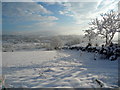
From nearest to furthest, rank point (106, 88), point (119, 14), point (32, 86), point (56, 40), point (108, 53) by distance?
point (106, 88)
point (32, 86)
point (108, 53)
point (119, 14)
point (56, 40)

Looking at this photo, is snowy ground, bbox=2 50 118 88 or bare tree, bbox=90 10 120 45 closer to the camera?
snowy ground, bbox=2 50 118 88

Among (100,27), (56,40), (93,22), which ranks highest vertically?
(93,22)

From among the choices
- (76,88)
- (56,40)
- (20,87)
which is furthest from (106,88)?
(56,40)

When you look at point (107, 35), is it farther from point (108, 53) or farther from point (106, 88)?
point (106, 88)

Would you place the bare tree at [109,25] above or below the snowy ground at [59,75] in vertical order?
above

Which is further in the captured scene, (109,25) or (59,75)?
(109,25)

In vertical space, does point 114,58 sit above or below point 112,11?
below

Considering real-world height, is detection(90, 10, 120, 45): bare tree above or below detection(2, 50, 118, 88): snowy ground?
above

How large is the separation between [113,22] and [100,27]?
1.85 metres

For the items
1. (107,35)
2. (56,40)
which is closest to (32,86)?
(107,35)

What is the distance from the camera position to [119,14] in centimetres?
1293

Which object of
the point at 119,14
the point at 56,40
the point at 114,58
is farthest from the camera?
the point at 56,40

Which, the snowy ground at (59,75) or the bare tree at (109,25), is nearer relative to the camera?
the snowy ground at (59,75)

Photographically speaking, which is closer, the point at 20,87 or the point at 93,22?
the point at 20,87
